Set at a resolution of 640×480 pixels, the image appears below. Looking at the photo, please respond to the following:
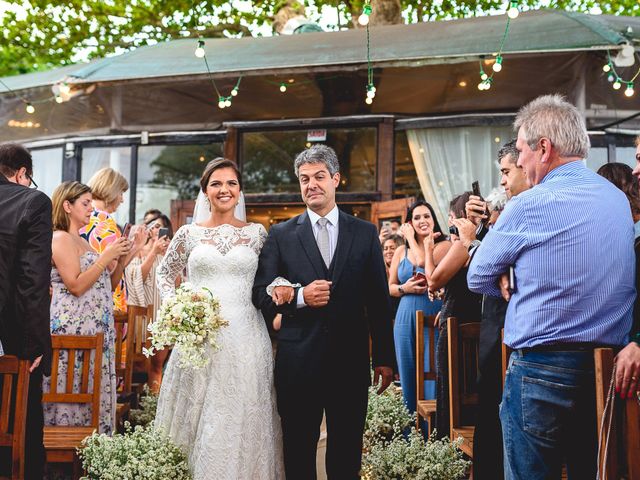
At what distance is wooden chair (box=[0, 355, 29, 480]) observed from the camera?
325cm

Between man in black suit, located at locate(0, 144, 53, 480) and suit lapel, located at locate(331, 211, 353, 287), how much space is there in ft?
5.04

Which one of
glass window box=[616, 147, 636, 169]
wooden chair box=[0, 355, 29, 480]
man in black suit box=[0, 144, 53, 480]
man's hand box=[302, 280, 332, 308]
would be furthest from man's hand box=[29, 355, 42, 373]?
glass window box=[616, 147, 636, 169]

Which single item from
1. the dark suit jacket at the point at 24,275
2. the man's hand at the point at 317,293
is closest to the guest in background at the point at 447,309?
the man's hand at the point at 317,293

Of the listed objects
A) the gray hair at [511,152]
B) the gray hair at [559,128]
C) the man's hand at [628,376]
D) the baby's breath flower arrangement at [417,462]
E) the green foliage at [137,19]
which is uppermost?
the green foliage at [137,19]

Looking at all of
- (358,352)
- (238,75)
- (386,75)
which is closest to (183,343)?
(358,352)

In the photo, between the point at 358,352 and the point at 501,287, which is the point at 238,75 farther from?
the point at 501,287

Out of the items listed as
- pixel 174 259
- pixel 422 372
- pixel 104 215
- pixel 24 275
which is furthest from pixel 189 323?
pixel 104 215

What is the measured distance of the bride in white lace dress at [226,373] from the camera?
406cm

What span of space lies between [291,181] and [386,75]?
2077mm

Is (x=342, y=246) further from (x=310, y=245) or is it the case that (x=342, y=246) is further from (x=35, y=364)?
(x=35, y=364)

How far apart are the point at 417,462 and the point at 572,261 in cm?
225

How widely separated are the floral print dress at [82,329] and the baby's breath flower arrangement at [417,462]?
1771 millimetres

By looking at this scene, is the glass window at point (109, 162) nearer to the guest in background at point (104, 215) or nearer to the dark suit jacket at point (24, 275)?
the guest in background at point (104, 215)

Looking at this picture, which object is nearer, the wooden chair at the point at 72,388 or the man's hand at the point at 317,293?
the man's hand at the point at 317,293
